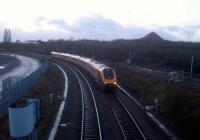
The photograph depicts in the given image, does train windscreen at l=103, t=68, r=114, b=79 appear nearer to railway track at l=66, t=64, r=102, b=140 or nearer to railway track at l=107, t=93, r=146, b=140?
railway track at l=66, t=64, r=102, b=140

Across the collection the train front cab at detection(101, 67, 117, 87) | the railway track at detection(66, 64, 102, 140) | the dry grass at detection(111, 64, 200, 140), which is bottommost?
the railway track at detection(66, 64, 102, 140)

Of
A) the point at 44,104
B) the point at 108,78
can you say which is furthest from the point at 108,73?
the point at 44,104

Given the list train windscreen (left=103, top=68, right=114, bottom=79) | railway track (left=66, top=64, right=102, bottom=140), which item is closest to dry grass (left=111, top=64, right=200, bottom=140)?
train windscreen (left=103, top=68, right=114, bottom=79)

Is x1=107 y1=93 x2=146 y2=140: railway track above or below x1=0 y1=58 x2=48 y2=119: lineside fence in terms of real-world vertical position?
below

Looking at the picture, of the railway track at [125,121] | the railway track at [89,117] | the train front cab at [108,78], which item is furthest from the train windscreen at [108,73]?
the railway track at [125,121]

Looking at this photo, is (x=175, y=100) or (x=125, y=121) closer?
(x=125, y=121)

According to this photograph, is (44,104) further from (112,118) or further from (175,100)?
(175,100)

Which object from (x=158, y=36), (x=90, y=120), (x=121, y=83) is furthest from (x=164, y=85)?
(x=158, y=36)

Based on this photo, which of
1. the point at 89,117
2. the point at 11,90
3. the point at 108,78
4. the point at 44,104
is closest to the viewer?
the point at 11,90

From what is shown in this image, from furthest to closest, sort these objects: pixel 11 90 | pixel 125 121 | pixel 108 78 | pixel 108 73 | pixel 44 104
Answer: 1. pixel 108 73
2. pixel 108 78
3. pixel 44 104
4. pixel 125 121
5. pixel 11 90

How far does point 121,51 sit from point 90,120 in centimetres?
6489

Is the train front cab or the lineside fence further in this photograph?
the train front cab

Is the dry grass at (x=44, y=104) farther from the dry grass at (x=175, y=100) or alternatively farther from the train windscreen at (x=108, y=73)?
the dry grass at (x=175, y=100)

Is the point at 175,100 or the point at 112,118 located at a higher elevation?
the point at 175,100
